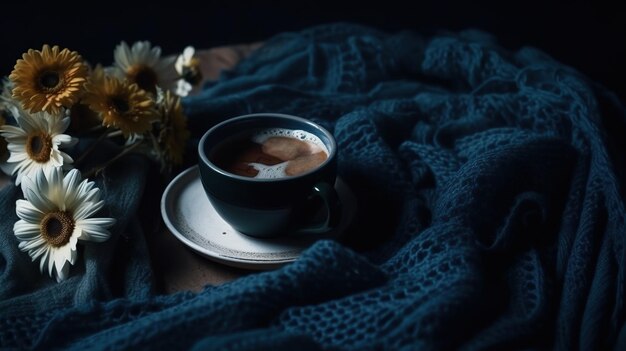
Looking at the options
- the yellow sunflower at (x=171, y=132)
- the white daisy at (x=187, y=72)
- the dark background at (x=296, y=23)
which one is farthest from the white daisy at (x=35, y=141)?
the dark background at (x=296, y=23)

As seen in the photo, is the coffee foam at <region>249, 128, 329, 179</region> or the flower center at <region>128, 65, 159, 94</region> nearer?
the coffee foam at <region>249, 128, 329, 179</region>

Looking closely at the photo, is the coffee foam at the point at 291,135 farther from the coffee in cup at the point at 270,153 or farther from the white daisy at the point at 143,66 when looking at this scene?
the white daisy at the point at 143,66

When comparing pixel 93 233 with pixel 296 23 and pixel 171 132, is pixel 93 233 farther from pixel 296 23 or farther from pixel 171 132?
pixel 296 23

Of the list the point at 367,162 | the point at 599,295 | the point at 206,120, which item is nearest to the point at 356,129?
the point at 367,162

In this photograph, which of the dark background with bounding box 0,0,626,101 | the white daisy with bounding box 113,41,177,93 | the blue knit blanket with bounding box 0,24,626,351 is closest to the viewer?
the blue knit blanket with bounding box 0,24,626,351

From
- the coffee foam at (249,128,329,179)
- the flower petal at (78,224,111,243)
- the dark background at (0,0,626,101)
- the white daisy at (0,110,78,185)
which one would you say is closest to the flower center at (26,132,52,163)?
the white daisy at (0,110,78,185)

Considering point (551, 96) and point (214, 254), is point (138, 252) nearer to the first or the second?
point (214, 254)

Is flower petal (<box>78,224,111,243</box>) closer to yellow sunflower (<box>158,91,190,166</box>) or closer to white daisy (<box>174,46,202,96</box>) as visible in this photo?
yellow sunflower (<box>158,91,190,166</box>)
